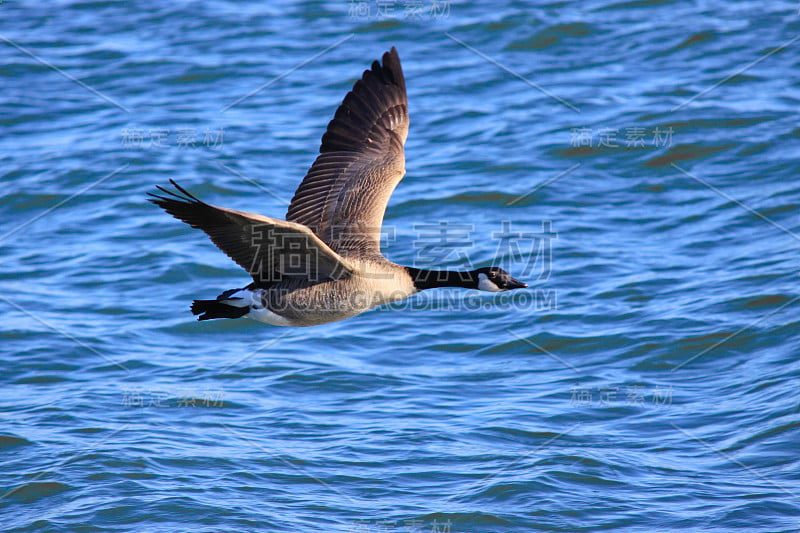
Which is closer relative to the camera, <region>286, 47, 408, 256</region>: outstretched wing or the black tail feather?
the black tail feather

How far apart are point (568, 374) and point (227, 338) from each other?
3369 millimetres

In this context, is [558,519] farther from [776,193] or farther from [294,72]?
[294,72]

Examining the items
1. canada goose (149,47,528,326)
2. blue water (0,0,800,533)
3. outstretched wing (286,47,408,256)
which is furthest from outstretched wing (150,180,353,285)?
blue water (0,0,800,533)

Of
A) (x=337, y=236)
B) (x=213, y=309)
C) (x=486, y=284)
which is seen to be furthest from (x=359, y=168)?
(x=213, y=309)

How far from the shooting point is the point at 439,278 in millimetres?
7707

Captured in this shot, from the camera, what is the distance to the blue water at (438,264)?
793 cm

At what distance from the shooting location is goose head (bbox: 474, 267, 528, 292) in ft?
25.7

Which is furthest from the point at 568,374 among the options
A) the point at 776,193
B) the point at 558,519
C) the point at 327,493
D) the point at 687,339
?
the point at 776,193

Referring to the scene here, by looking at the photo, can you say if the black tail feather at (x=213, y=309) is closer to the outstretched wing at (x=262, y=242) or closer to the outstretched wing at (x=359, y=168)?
the outstretched wing at (x=262, y=242)

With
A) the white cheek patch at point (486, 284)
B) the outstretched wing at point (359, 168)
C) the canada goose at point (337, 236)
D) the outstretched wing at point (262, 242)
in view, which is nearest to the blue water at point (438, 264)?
the white cheek patch at point (486, 284)

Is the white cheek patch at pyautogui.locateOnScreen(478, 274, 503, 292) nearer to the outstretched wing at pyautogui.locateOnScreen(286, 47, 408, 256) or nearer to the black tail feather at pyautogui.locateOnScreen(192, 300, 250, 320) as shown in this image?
the outstretched wing at pyautogui.locateOnScreen(286, 47, 408, 256)

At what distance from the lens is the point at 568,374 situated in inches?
363

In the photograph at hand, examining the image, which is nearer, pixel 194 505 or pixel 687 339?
pixel 194 505

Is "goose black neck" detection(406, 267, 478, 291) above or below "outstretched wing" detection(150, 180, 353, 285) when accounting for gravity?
below
